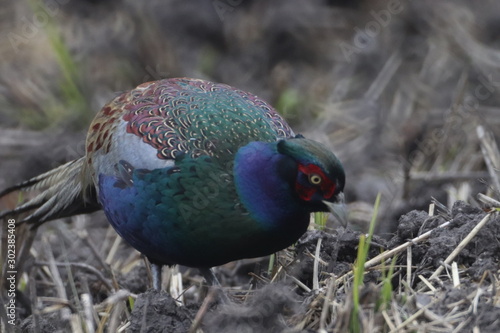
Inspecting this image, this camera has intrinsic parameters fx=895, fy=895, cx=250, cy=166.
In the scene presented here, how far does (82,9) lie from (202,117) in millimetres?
4882

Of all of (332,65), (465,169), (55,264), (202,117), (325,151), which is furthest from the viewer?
(332,65)

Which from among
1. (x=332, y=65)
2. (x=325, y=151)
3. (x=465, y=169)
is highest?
(x=325, y=151)

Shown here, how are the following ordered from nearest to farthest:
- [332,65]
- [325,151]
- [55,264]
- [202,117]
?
[325,151] < [202,117] < [55,264] < [332,65]

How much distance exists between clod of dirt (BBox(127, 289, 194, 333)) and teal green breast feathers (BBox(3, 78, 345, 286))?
305 millimetres

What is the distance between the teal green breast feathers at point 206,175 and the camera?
4121mm

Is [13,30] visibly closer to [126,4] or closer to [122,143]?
[126,4]

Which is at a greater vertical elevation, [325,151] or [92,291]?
[325,151]

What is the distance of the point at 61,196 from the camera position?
519cm

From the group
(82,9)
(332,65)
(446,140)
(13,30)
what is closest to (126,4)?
(82,9)

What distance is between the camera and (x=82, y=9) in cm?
896
